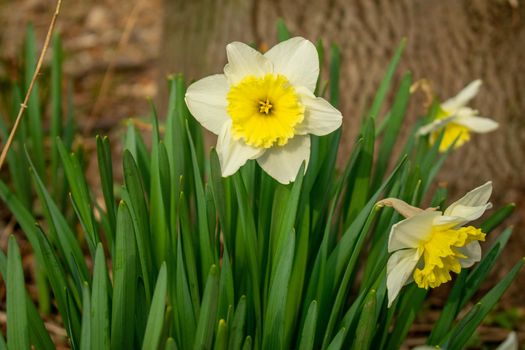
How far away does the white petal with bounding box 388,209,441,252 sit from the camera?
114 centimetres

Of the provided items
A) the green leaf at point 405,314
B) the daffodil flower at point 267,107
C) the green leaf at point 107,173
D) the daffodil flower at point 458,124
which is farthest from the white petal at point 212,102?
the daffodil flower at point 458,124

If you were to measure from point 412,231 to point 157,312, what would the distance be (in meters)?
0.46

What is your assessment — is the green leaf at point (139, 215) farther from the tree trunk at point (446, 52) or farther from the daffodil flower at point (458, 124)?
the tree trunk at point (446, 52)

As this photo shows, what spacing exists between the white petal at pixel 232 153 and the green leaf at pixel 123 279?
208mm

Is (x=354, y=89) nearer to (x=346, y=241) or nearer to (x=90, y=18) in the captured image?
(x=346, y=241)

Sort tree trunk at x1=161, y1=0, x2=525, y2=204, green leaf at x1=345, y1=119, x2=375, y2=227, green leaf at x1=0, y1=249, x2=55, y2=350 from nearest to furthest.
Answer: green leaf at x1=0, y1=249, x2=55, y2=350 < green leaf at x1=345, y1=119, x2=375, y2=227 < tree trunk at x1=161, y1=0, x2=525, y2=204

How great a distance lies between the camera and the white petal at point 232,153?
1248mm

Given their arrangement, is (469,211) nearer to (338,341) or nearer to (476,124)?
(338,341)

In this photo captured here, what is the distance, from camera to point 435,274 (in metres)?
1.21

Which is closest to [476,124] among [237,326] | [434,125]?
[434,125]

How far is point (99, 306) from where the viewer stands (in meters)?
1.17

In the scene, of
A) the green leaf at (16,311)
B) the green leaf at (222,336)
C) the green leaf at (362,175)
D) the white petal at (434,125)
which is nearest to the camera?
the green leaf at (222,336)

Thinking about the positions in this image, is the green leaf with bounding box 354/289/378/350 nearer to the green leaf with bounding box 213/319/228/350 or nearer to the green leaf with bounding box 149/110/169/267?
the green leaf with bounding box 213/319/228/350

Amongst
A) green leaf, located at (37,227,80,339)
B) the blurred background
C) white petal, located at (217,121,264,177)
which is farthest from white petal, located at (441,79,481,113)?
green leaf, located at (37,227,80,339)
